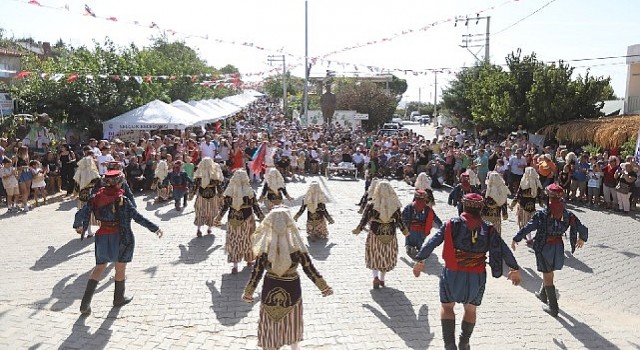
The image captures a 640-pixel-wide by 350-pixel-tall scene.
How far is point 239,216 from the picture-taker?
831 cm

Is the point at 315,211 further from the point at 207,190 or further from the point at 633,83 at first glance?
the point at 633,83

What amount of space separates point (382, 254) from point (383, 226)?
40cm

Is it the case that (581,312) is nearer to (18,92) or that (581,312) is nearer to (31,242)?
(31,242)

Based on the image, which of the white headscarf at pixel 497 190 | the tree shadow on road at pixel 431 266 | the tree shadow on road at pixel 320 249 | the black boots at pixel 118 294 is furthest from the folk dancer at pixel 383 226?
the black boots at pixel 118 294

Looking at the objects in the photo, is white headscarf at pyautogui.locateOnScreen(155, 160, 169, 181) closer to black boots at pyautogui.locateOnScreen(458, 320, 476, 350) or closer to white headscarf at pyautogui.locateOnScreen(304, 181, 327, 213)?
white headscarf at pyautogui.locateOnScreen(304, 181, 327, 213)

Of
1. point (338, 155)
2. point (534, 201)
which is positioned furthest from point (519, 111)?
point (534, 201)

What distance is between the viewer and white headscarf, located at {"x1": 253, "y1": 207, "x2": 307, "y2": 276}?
4969 millimetres

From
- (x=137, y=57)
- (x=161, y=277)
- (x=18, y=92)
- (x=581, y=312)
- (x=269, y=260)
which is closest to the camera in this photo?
(x=269, y=260)

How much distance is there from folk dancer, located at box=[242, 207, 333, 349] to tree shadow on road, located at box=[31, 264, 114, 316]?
128 inches

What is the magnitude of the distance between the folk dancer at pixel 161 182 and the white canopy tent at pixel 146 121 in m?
5.37

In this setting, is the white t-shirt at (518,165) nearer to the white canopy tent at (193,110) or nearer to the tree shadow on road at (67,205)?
the tree shadow on road at (67,205)

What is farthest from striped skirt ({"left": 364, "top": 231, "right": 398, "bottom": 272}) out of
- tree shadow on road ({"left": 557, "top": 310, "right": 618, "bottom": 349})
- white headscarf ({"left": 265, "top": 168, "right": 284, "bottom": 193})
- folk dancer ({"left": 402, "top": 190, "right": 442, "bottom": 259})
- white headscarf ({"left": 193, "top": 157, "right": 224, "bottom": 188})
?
white headscarf ({"left": 193, "top": 157, "right": 224, "bottom": 188})

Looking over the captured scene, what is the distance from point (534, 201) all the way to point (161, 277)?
6848 mm

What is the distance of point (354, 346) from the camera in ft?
19.3
